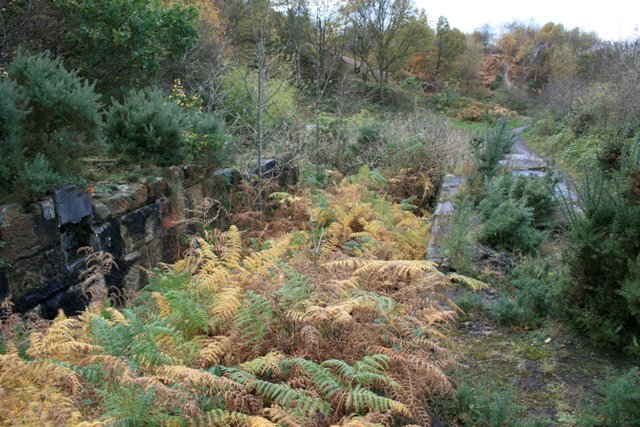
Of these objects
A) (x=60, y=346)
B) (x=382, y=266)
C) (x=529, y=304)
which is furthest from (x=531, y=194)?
(x=60, y=346)

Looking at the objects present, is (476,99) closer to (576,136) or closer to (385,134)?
(576,136)

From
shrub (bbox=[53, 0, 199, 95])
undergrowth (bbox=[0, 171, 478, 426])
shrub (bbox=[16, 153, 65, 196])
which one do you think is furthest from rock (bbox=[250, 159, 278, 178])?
undergrowth (bbox=[0, 171, 478, 426])

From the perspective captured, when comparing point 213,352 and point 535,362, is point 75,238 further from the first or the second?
point 535,362

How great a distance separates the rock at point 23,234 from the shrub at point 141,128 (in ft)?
6.52

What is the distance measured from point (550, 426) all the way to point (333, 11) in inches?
1058

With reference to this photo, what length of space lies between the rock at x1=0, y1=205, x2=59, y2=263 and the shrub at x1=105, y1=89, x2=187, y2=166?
1986 millimetres

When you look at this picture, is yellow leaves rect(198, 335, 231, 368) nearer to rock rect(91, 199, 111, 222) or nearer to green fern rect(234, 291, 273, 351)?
green fern rect(234, 291, 273, 351)

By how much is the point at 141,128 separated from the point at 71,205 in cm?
192

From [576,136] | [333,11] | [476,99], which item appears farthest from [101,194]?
[476,99]

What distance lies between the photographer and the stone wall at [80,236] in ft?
14.1

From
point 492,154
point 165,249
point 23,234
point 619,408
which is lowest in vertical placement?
point 165,249

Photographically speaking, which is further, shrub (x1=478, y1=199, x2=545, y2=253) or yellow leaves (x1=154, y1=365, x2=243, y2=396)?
shrub (x1=478, y1=199, x2=545, y2=253)

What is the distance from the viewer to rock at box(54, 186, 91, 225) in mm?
4730

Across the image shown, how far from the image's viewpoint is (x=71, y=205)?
4.84 m
